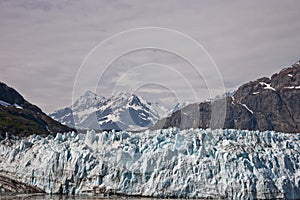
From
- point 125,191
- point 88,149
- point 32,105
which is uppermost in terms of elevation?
point 32,105

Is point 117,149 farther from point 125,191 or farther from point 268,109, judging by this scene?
point 268,109

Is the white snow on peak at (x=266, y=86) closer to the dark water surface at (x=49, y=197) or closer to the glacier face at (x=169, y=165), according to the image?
the glacier face at (x=169, y=165)

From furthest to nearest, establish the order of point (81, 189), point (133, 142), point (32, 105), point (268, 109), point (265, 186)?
1. point (268, 109)
2. point (32, 105)
3. point (133, 142)
4. point (81, 189)
5. point (265, 186)

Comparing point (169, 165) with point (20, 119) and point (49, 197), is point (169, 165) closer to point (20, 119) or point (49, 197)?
point (49, 197)

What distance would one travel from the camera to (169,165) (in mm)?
30969

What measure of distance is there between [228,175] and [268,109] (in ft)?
333

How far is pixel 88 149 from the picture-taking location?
33.2 m

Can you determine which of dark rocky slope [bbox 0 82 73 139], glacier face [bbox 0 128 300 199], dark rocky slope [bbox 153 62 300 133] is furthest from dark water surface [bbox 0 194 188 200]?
dark rocky slope [bbox 153 62 300 133]

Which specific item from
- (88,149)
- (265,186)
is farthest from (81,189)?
(265,186)

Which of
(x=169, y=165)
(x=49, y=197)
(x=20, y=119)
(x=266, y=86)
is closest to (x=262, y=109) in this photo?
(x=266, y=86)

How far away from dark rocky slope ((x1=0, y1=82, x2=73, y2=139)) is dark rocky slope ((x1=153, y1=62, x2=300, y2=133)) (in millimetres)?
37118

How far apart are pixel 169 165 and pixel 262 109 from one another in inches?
4033

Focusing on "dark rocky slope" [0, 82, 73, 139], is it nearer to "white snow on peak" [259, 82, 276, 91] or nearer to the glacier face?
the glacier face

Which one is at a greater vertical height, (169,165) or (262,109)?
(262,109)
